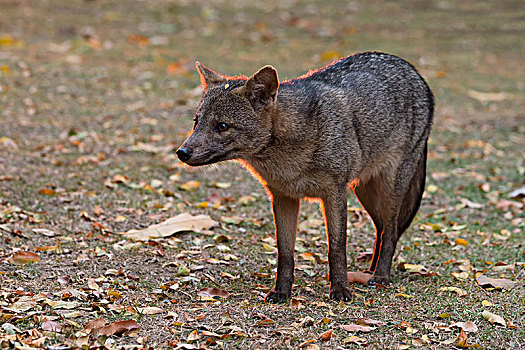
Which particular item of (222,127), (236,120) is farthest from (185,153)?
(236,120)

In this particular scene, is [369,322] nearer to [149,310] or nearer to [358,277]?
[358,277]

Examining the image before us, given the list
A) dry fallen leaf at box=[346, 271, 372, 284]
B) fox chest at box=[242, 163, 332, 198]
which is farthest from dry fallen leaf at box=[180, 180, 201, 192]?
fox chest at box=[242, 163, 332, 198]

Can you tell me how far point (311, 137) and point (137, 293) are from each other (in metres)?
1.81

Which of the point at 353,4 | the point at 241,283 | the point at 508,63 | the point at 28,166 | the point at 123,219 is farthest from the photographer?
the point at 353,4

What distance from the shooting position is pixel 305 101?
17.0 feet

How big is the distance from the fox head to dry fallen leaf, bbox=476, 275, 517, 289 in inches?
89.9

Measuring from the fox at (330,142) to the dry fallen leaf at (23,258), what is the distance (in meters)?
1.80

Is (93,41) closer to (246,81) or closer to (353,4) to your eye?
(353,4)

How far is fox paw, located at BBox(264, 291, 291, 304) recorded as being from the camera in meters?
5.15

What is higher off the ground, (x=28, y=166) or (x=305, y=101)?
(x=305, y=101)

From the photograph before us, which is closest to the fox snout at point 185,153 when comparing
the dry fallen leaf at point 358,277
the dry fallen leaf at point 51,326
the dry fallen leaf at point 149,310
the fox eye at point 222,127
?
the fox eye at point 222,127

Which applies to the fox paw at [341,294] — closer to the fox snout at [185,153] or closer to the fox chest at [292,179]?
the fox chest at [292,179]

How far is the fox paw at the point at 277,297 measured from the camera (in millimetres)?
5148

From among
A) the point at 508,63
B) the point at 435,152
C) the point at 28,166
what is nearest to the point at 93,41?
the point at 28,166
